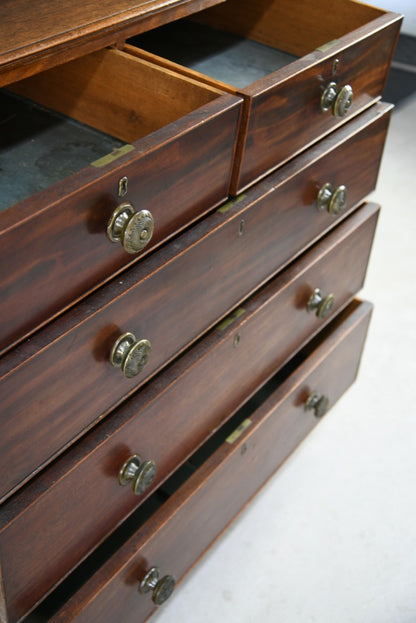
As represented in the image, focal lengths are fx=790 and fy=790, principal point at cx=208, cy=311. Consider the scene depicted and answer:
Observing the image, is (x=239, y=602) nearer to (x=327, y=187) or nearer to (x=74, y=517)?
(x=74, y=517)

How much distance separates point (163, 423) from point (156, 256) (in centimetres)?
21

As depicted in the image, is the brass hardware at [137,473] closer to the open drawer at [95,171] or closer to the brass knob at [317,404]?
the open drawer at [95,171]

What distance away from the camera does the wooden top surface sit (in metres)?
0.63

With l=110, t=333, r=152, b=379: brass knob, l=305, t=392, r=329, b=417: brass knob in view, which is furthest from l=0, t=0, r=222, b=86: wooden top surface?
l=305, t=392, r=329, b=417: brass knob

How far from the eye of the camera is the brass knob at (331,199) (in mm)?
1001

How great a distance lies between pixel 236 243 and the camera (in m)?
0.87

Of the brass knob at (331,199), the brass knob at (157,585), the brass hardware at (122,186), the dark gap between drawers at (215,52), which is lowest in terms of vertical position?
the brass knob at (157,585)

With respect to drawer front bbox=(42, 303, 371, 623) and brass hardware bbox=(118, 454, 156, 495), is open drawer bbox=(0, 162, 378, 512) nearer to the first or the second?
brass hardware bbox=(118, 454, 156, 495)

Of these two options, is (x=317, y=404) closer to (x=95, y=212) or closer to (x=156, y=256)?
(x=156, y=256)

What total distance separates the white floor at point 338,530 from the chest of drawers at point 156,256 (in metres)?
0.08

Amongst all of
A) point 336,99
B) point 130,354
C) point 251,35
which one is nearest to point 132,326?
point 130,354

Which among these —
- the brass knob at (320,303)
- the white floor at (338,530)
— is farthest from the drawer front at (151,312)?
the white floor at (338,530)

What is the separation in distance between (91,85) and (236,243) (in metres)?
0.23

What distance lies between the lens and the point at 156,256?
2.50ft
